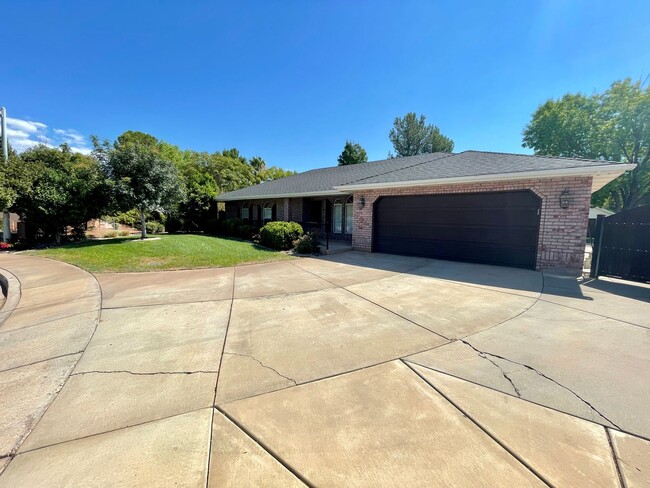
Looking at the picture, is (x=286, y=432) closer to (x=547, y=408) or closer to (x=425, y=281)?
(x=547, y=408)

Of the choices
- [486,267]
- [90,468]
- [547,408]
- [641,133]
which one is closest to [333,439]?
Answer: [90,468]

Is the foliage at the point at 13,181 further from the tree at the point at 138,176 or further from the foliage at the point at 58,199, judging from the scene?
the tree at the point at 138,176

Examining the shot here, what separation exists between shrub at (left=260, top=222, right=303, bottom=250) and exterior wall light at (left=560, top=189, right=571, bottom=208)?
344 inches

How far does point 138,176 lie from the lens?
38.7ft

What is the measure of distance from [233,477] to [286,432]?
1.51ft

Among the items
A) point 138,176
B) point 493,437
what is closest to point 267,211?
point 138,176

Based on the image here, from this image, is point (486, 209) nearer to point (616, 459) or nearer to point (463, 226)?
point (463, 226)

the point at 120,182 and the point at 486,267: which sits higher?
the point at 120,182

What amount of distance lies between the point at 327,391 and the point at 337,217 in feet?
40.9

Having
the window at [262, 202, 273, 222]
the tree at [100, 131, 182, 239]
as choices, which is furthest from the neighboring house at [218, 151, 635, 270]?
the tree at [100, 131, 182, 239]

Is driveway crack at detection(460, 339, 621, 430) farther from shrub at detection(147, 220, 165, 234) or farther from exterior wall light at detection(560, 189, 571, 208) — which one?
shrub at detection(147, 220, 165, 234)

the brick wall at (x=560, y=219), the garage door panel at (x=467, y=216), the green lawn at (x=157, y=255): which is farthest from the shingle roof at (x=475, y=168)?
the green lawn at (x=157, y=255)

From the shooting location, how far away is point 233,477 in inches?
68.4

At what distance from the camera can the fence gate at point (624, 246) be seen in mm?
6555
